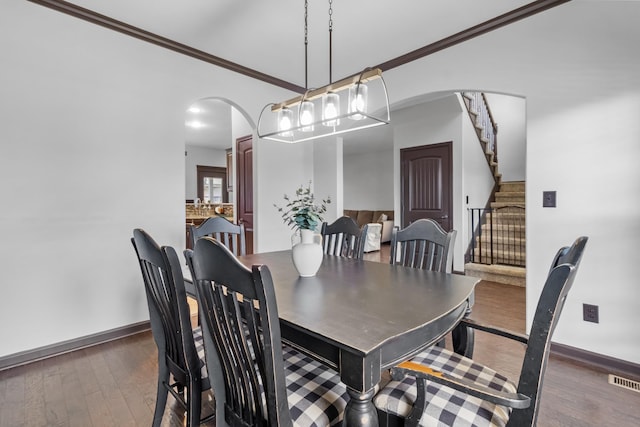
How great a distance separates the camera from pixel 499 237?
5402 millimetres

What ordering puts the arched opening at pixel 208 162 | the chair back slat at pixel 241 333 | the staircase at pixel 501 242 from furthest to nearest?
the arched opening at pixel 208 162 < the staircase at pixel 501 242 < the chair back slat at pixel 241 333

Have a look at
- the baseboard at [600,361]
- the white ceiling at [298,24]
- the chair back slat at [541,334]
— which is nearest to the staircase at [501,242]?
the baseboard at [600,361]

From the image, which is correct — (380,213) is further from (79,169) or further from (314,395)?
(314,395)

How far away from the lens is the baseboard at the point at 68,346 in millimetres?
2330

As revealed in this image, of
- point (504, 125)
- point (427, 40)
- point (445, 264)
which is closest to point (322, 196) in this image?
point (427, 40)

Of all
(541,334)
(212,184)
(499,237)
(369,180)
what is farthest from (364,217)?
(541,334)

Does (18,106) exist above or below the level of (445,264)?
above

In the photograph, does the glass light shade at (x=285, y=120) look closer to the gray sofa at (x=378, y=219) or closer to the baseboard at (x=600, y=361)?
the baseboard at (x=600, y=361)

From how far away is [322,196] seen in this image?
444 cm

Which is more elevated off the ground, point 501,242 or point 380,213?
point 380,213

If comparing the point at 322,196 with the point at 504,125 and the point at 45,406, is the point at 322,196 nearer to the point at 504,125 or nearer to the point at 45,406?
the point at 45,406

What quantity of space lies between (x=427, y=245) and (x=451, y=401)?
1160mm

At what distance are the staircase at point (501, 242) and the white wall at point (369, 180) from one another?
143 inches

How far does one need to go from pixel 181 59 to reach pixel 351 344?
3278mm
